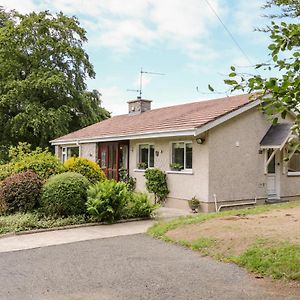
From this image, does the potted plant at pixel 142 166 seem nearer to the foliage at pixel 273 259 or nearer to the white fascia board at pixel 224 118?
the white fascia board at pixel 224 118

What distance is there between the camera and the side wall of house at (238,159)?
14180mm

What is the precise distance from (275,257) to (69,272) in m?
3.50

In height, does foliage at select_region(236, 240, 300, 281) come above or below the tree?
below

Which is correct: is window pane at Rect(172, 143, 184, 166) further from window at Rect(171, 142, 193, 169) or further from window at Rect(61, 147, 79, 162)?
window at Rect(61, 147, 79, 162)

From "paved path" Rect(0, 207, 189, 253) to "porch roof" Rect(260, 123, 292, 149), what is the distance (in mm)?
6127

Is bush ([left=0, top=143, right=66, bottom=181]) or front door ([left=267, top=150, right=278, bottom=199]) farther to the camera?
front door ([left=267, top=150, right=278, bottom=199])

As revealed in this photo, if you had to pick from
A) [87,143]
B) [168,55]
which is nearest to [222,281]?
[168,55]

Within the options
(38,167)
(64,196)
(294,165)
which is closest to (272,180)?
(294,165)

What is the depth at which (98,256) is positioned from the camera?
7566 millimetres

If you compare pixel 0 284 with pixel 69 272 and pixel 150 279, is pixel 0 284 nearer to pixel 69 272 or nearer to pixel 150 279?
pixel 69 272

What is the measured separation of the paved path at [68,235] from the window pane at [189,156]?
399 centimetres

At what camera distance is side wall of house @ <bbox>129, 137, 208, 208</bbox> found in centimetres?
1412

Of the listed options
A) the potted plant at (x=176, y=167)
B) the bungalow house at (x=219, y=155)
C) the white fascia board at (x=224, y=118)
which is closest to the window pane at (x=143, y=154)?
the bungalow house at (x=219, y=155)

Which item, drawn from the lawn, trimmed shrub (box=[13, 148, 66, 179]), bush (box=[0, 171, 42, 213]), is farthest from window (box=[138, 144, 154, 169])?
bush (box=[0, 171, 42, 213])
